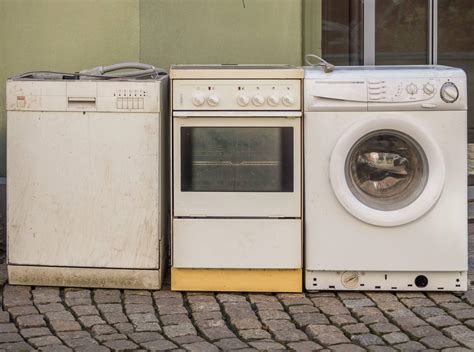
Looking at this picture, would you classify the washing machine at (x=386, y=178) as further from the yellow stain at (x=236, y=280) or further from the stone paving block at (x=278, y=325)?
the stone paving block at (x=278, y=325)

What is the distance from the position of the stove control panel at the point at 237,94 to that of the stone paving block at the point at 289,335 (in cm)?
122

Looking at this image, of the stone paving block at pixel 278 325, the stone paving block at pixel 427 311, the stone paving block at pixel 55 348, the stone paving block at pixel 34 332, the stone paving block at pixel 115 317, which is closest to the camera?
the stone paving block at pixel 55 348

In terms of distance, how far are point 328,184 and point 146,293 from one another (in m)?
1.16

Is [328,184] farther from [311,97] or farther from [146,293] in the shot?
[146,293]

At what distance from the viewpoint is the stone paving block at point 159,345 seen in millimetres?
4617

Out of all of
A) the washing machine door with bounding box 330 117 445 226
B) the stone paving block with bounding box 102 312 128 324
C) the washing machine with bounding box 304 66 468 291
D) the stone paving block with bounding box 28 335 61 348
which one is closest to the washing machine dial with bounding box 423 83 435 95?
the washing machine with bounding box 304 66 468 291

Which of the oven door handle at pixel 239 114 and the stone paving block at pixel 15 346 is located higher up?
the oven door handle at pixel 239 114

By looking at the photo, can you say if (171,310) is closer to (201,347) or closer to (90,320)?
(90,320)

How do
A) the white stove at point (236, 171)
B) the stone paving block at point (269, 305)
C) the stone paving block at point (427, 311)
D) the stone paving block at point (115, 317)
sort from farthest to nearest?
the white stove at point (236, 171) < the stone paving block at point (269, 305) < the stone paving block at point (427, 311) < the stone paving block at point (115, 317)

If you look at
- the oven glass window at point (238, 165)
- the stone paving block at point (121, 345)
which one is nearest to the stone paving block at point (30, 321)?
A: the stone paving block at point (121, 345)

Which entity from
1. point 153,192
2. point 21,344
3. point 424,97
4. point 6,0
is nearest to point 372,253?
point 424,97

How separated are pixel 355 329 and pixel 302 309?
41 centimetres

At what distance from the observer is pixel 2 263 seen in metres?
6.14

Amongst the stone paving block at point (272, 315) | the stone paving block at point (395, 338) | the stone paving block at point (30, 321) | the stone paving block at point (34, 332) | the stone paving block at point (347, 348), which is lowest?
the stone paving block at point (347, 348)
